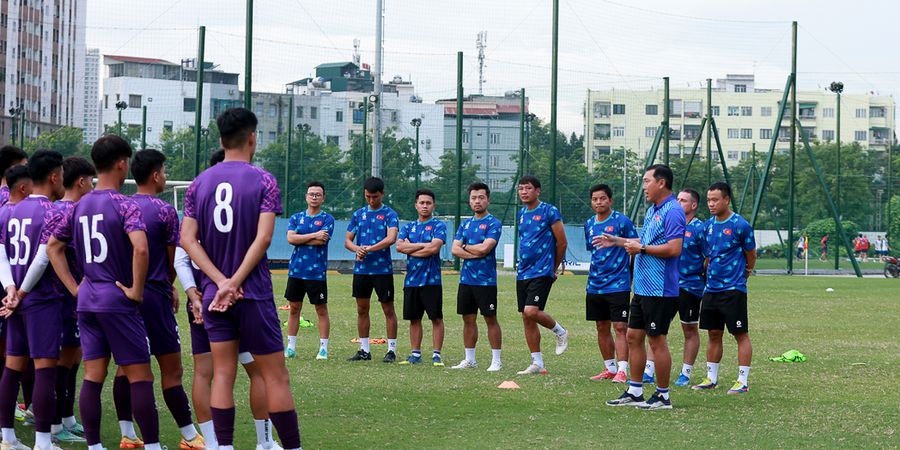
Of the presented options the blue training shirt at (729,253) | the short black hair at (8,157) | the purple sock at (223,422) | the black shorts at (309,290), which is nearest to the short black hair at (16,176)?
the short black hair at (8,157)

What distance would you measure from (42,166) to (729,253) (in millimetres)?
6662

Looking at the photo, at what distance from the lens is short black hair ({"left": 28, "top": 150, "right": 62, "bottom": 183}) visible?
310 inches

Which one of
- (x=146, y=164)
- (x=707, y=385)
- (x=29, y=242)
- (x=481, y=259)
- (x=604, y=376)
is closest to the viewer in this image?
(x=146, y=164)

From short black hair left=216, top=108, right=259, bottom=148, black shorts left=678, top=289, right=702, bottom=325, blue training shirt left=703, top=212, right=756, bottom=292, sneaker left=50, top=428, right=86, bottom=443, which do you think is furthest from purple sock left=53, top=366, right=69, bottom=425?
blue training shirt left=703, top=212, right=756, bottom=292

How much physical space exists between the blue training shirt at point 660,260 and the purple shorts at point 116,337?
4.65 meters

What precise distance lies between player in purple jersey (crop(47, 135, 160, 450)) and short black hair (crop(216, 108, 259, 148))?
2.31 ft

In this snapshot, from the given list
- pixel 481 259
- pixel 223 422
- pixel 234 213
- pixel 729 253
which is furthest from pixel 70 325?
pixel 729 253

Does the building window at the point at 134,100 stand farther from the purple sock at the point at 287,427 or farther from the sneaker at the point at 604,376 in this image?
the purple sock at the point at 287,427

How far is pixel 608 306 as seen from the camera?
12062mm

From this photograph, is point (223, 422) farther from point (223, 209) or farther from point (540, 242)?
point (540, 242)

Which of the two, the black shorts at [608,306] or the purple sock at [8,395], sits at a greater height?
the black shorts at [608,306]

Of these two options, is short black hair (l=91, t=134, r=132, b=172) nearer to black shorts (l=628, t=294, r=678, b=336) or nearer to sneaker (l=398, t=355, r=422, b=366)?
black shorts (l=628, t=294, r=678, b=336)

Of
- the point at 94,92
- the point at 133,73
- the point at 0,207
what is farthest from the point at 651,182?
the point at 94,92

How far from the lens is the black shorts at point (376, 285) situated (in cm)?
1357
